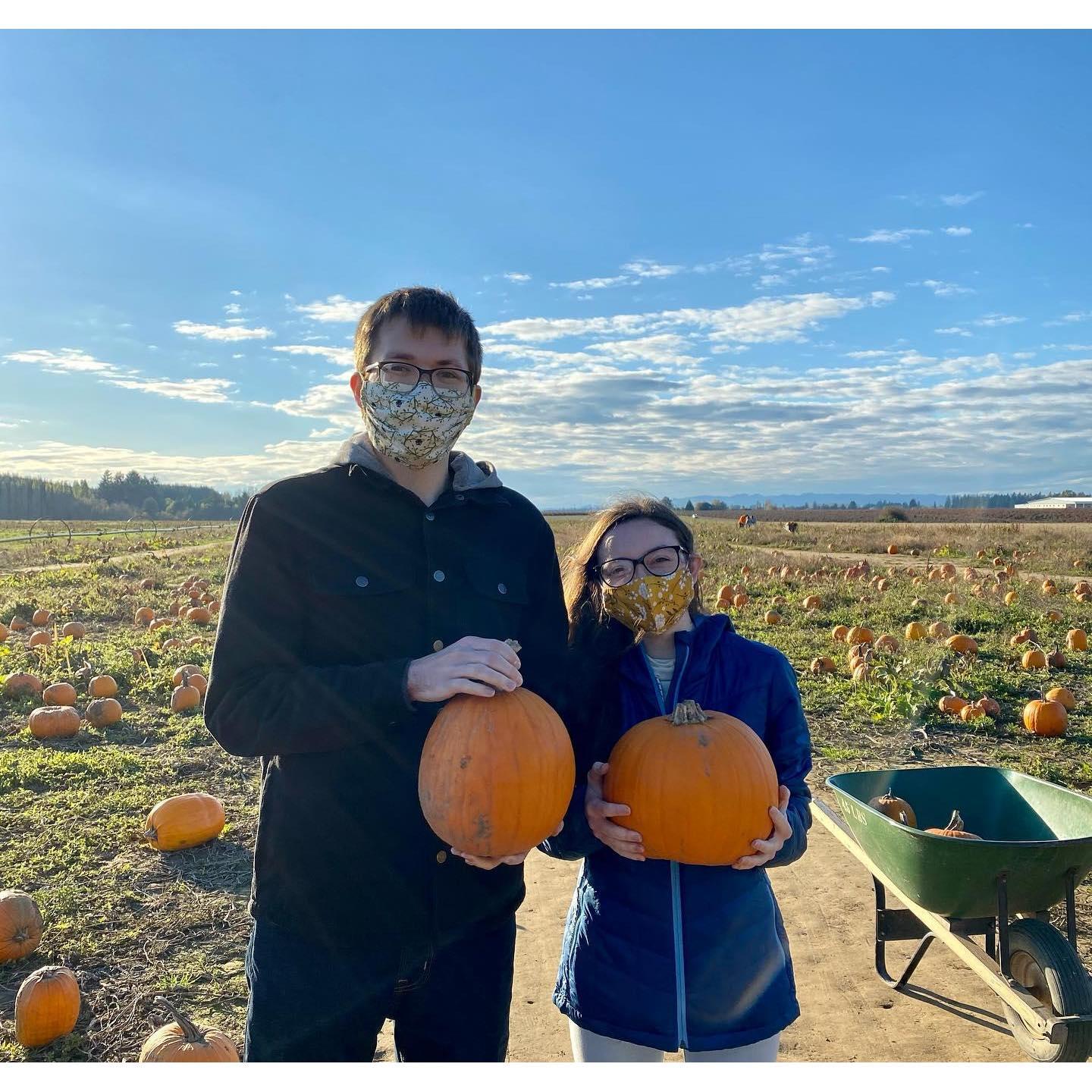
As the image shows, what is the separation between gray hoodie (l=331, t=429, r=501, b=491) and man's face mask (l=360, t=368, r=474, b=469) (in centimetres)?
5

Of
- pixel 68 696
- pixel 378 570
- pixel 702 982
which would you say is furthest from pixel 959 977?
pixel 68 696

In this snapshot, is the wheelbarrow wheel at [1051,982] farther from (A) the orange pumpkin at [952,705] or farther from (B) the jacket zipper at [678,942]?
(A) the orange pumpkin at [952,705]

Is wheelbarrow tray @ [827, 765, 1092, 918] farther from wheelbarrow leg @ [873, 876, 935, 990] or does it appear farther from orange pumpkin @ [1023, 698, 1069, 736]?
orange pumpkin @ [1023, 698, 1069, 736]

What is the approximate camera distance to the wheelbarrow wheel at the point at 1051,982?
115 inches

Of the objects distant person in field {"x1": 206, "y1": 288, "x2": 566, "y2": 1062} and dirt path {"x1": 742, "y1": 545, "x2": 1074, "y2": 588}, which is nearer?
distant person in field {"x1": 206, "y1": 288, "x2": 566, "y2": 1062}

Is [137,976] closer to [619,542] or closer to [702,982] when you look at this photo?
[702,982]

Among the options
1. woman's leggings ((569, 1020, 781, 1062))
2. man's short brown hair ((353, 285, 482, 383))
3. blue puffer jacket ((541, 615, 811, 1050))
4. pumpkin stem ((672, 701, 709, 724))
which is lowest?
woman's leggings ((569, 1020, 781, 1062))

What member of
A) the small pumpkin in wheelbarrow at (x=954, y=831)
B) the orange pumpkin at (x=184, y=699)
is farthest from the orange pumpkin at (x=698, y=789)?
the orange pumpkin at (x=184, y=699)

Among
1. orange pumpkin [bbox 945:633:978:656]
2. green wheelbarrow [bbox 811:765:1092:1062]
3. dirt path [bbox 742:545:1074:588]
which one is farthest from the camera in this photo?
dirt path [bbox 742:545:1074:588]

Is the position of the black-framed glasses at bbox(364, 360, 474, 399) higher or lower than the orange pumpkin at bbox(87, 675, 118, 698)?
higher

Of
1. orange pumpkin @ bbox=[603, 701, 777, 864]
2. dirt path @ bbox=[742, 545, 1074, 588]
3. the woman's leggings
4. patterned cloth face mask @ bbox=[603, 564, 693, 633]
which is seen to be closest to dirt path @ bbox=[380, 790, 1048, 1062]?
the woman's leggings

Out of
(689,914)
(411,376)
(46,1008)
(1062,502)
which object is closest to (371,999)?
(689,914)

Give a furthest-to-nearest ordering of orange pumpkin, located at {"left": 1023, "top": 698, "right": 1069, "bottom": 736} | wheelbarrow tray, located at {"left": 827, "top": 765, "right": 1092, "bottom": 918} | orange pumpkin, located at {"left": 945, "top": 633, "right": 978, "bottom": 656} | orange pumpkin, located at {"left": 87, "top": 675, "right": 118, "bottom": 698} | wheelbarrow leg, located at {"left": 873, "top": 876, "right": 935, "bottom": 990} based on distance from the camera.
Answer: orange pumpkin, located at {"left": 945, "top": 633, "right": 978, "bottom": 656}, orange pumpkin, located at {"left": 87, "top": 675, "right": 118, "bottom": 698}, orange pumpkin, located at {"left": 1023, "top": 698, "right": 1069, "bottom": 736}, wheelbarrow leg, located at {"left": 873, "top": 876, "right": 935, "bottom": 990}, wheelbarrow tray, located at {"left": 827, "top": 765, "right": 1092, "bottom": 918}

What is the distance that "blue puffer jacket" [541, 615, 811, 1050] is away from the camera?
7.86 feet
